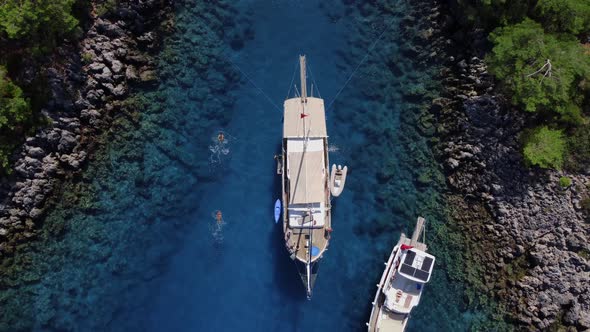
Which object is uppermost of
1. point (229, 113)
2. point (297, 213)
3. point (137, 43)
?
point (137, 43)

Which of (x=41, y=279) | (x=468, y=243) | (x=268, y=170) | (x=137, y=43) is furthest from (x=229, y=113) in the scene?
(x=468, y=243)

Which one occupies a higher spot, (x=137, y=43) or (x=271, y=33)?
(x=271, y=33)

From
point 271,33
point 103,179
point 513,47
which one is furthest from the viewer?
point 271,33

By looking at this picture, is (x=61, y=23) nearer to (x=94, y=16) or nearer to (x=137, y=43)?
(x=94, y=16)

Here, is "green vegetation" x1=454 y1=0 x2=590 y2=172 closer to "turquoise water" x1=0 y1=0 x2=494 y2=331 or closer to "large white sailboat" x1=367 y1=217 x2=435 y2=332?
"turquoise water" x1=0 y1=0 x2=494 y2=331

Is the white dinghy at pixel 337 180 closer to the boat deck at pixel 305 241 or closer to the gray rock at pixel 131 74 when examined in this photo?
the boat deck at pixel 305 241

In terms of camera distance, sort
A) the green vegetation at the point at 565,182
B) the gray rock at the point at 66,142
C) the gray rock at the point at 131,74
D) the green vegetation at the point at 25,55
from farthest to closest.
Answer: the gray rock at the point at 131,74 < the gray rock at the point at 66,142 < the green vegetation at the point at 565,182 < the green vegetation at the point at 25,55

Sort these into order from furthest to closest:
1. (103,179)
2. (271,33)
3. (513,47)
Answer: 1. (271,33)
2. (103,179)
3. (513,47)

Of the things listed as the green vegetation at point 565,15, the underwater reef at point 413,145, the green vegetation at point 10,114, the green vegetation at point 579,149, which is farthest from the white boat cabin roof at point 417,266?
the green vegetation at point 10,114
